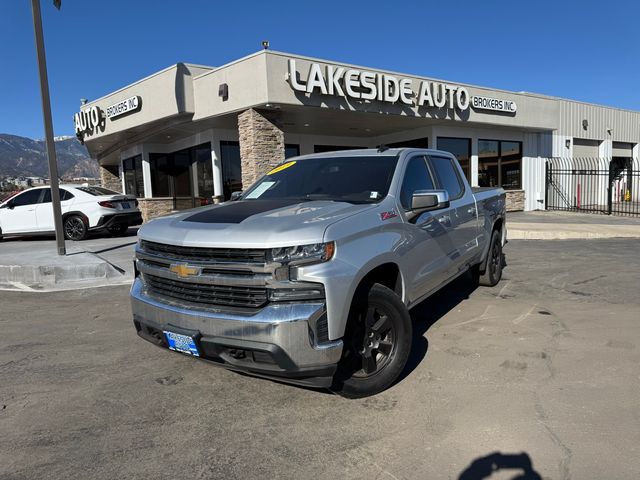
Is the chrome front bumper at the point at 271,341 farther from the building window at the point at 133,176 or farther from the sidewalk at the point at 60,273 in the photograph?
the building window at the point at 133,176

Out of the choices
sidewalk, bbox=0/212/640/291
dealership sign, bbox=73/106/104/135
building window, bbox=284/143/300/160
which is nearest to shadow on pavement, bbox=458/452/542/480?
sidewalk, bbox=0/212/640/291

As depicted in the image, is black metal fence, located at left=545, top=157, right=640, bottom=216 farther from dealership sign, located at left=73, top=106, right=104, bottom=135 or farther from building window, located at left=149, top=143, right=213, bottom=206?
dealership sign, located at left=73, top=106, right=104, bottom=135

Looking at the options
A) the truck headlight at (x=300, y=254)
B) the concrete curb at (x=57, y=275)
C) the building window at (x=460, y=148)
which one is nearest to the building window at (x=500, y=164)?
the building window at (x=460, y=148)

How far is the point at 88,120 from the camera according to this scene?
20.4 m

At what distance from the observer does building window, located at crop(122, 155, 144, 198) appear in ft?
74.4

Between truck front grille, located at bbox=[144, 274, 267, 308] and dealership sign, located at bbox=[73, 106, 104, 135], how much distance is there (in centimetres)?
1855

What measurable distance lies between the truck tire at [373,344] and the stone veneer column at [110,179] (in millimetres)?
30482

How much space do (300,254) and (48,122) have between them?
9.27 meters

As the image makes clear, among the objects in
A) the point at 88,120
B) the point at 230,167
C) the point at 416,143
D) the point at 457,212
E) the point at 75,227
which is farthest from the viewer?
the point at 88,120

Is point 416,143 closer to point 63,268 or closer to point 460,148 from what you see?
point 460,148

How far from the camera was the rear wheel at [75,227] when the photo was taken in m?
13.1

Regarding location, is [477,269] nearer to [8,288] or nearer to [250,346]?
[250,346]

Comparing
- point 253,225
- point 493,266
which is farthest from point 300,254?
point 493,266

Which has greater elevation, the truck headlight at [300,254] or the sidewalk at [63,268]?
the truck headlight at [300,254]
